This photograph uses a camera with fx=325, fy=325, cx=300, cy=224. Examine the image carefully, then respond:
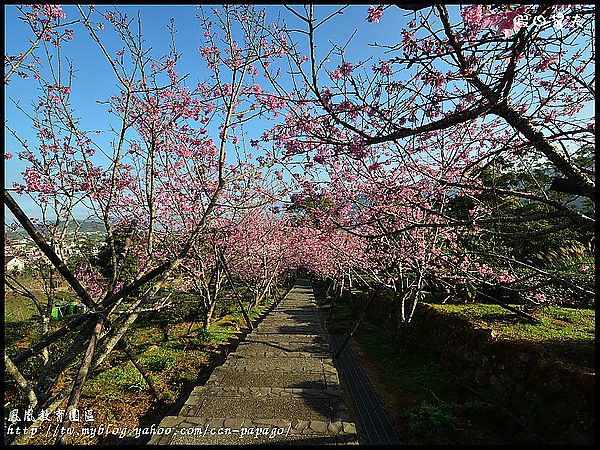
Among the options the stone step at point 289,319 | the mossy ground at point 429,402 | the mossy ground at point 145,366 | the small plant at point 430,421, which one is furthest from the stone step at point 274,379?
the stone step at point 289,319

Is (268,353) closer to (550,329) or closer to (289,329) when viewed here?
(289,329)

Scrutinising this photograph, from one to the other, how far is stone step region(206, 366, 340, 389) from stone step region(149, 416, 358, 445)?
60.1 inches

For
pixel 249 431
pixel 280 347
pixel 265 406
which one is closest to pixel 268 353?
pixel 280 347

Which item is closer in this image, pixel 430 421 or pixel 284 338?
pixel 430 421

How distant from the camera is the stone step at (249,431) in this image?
13.4 ft

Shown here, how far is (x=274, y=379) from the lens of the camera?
21.3 feet

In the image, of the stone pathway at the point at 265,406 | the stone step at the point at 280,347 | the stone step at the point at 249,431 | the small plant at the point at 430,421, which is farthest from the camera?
the stone step at the point at 280,347

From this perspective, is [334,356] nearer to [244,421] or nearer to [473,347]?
[473,347]

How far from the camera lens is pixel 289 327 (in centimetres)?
1240

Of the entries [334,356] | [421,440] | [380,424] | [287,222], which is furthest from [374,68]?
[287,222]

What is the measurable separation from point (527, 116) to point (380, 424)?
5.00 meters

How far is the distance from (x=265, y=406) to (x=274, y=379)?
4.41 feet

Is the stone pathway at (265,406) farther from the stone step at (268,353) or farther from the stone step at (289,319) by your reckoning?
the stone step at (289,319)

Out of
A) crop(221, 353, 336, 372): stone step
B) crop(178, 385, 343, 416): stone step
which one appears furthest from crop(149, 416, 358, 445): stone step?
crop(221, 353, 336, 372): stone step
